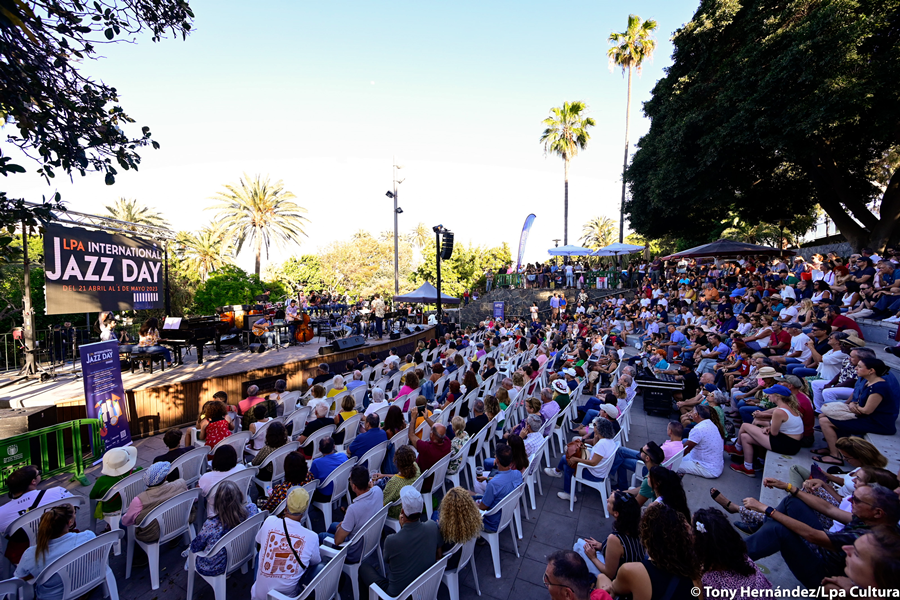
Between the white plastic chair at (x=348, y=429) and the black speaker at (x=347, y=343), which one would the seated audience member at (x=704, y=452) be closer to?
the white plastic chair at (x=348, y=429)

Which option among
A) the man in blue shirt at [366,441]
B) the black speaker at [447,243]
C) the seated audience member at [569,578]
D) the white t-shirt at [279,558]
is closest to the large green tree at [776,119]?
the black speaker at [447,243]

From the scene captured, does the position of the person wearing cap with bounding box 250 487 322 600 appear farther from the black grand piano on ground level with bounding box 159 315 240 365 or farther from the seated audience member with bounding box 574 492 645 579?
the black grand piano on ground level with bounding box 159 315 240 365

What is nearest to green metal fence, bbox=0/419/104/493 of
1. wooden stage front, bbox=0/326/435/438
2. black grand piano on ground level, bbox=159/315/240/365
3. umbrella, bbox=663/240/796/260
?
wooden stage front, bbox=0/326/435/438

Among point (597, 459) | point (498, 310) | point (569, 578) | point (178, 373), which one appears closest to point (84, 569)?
point (569, 578)

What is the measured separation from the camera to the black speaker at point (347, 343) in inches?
480

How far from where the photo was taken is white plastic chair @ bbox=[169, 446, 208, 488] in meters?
4.29

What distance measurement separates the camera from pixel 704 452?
4.46 meters

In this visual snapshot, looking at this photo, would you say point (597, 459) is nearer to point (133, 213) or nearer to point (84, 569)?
point (84, 569)

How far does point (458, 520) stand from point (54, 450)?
6856 mm

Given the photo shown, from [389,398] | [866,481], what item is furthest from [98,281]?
[866,481]

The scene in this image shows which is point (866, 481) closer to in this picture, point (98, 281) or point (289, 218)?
point (98, 281)

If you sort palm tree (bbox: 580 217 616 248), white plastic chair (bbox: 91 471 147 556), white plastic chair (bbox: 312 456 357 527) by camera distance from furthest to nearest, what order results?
palm tree (bbox: 580 217 616 248) → white plastic chair (bbox: 312 456 357 527) → white plastic chair (bbox: 91 471 147 556)

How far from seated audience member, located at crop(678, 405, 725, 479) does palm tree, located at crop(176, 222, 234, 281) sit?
32.4 metres

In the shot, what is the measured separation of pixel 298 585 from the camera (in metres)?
2.75
